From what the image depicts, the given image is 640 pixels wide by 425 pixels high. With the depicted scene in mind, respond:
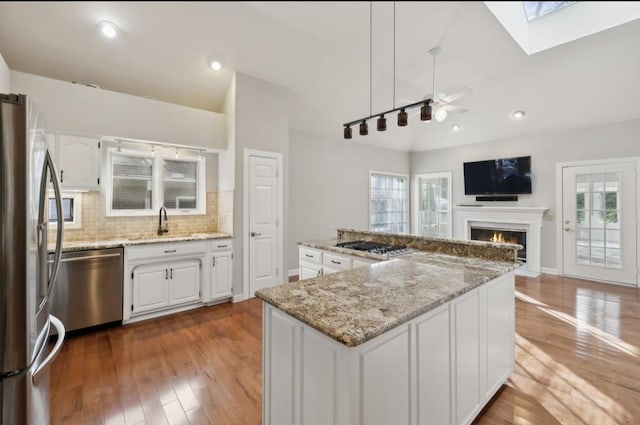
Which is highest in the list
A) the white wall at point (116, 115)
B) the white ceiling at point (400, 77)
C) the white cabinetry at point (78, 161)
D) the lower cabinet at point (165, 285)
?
the white ceiling at point (400, 77)

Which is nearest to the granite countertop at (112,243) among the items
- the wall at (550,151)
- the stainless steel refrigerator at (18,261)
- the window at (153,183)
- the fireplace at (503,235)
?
the window at (153,183)

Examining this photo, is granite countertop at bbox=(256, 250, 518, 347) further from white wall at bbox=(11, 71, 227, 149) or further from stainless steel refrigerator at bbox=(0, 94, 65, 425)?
white wall at bbox=(11, 71, 227, 149)

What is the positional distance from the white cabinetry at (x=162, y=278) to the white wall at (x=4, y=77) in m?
1.70

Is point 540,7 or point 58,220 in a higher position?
point 540,7

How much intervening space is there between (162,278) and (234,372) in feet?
5.20

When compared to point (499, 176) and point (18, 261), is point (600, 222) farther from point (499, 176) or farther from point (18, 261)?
point (18, 261)

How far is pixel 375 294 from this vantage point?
1.42m

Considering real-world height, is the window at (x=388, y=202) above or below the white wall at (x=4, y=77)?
below

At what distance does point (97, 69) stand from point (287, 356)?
329 centimetres

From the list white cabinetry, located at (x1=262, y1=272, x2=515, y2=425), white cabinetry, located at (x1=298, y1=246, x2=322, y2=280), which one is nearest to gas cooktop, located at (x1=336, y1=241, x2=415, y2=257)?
white cabinetry, located at (x1=298, y1=246, x2=322, y2=280)

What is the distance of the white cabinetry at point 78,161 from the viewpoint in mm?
2869

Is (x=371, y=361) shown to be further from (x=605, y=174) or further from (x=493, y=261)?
(x=605, y=174)

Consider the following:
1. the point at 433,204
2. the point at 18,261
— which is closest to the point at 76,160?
the point at 18,261

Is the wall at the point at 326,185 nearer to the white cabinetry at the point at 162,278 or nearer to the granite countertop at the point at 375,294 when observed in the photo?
the white cabinetry at the point at 162,278
